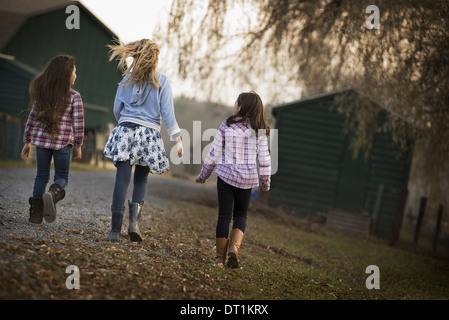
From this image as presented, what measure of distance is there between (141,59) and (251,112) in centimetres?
112

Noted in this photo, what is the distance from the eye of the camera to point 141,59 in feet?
14.3

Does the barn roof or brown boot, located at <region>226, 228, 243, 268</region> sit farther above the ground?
the barn roof

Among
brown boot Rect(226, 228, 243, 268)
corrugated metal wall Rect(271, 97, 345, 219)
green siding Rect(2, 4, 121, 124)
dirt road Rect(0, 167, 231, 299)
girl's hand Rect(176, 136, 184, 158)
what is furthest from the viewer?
green siding Rect(2, 4, 121, 124)

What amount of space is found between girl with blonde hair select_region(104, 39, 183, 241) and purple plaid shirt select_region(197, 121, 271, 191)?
0.35 m

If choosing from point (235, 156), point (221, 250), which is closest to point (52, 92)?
point (235, 156)

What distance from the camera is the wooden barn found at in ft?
50.1

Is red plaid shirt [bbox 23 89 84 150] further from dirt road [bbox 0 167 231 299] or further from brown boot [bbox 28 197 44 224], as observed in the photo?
dirt road [bbox 0 167 231 299]

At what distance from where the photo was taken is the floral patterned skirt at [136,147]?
14.3 ft

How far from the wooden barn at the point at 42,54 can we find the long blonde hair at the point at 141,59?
10439mm
